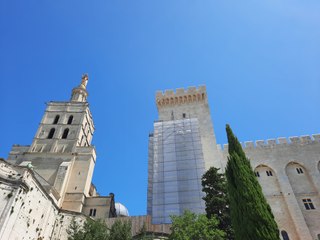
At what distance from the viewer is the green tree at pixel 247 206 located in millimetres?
11633

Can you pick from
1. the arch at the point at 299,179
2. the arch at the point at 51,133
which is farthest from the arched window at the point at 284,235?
the arch at the point at 51,133

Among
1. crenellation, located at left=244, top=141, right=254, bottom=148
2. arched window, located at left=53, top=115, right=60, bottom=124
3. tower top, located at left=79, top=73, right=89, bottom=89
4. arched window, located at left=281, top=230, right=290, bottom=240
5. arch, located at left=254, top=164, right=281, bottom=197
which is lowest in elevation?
arched window, located at left=281, top=230, right=290, bottom=240

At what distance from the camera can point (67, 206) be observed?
2597cm

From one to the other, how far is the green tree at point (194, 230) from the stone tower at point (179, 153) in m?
8.20

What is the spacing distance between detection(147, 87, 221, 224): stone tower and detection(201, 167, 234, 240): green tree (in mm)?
5449

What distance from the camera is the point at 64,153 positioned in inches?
1177

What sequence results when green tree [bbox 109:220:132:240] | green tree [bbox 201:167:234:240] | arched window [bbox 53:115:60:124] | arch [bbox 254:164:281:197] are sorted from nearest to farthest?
green tree [bbox 109:220:132:240] → green tree [bbox 201:167:234:240] → arch [bbox 254:164:281:197] → arched window [bbox 53:115:60:124]

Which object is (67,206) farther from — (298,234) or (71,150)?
(298,234)

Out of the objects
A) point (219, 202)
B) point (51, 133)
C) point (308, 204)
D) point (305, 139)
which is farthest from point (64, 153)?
point (305, 139)

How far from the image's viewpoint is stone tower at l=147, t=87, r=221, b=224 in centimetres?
2528

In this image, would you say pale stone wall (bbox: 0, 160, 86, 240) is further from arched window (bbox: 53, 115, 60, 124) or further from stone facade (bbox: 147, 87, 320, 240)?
arched window (bbox: 53, 115, 60, 124)

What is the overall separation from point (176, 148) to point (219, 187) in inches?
459

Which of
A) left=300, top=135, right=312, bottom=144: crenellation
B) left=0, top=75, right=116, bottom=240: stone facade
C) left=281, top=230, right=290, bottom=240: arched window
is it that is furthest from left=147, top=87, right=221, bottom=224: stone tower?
left=300, top=135, right=312, bottom=144: crenellation

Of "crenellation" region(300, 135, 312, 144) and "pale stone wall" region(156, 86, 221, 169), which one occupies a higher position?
"pale stone wall" region(156, 86, 221, 169)
